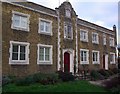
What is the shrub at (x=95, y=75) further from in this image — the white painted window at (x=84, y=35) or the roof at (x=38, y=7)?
the roof at (x=38, y=7)

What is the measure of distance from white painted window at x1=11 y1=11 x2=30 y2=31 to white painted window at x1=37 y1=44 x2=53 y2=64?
8.03 ft

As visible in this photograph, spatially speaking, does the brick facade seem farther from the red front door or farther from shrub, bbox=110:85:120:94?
shrub, bbox=110:85:120:94

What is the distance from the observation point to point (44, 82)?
1534 centimetres

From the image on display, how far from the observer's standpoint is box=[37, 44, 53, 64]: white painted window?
64.8 ft

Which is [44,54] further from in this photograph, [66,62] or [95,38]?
[95,38]

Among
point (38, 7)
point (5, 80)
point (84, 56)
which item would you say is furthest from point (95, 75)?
point (5, 80)

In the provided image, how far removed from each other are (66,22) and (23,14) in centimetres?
620

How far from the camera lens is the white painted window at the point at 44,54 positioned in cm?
1977

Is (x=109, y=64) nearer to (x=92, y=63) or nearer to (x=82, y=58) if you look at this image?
(x=92, y=63)

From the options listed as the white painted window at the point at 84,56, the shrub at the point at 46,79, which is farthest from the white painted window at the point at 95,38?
the shrub at the point at 46,79

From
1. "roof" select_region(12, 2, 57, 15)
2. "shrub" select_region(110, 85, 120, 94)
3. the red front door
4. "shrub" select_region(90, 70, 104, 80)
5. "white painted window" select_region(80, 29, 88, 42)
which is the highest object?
"roof" select_region(12, 2, 57, 15)

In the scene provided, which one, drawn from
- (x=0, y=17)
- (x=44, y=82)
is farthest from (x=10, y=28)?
(x=44, y=82)

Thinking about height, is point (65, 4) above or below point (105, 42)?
above

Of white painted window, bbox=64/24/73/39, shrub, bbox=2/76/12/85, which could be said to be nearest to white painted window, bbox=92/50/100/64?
white painted window, bbox=64/24/73/39
